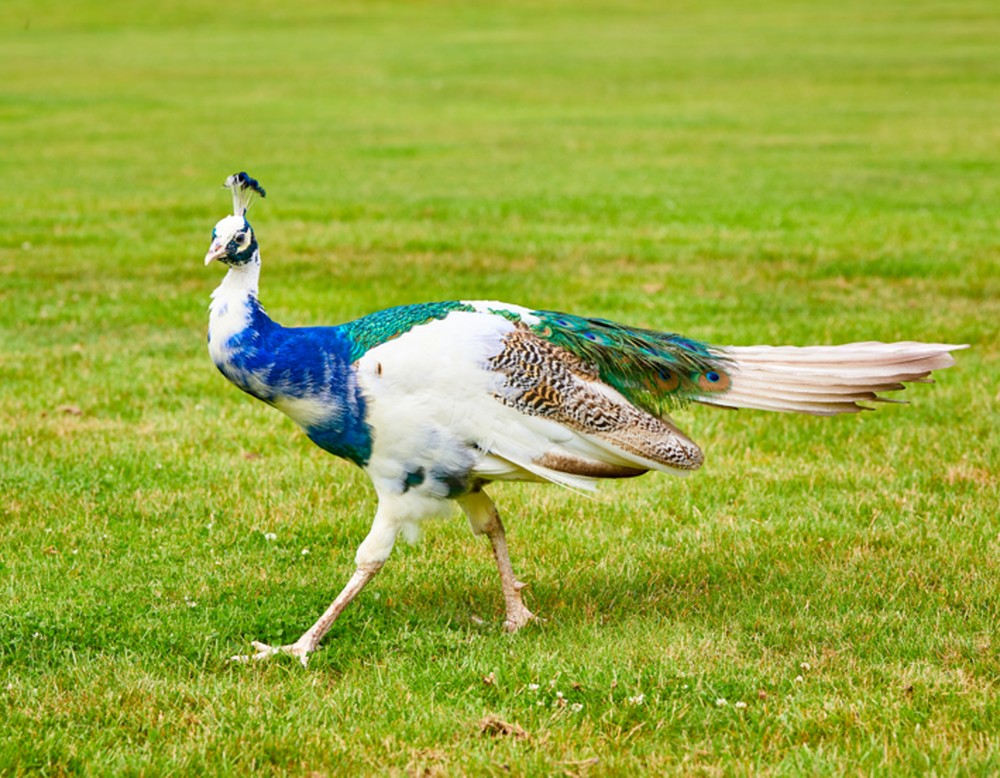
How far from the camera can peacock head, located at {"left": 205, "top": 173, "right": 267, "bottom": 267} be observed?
206 inches

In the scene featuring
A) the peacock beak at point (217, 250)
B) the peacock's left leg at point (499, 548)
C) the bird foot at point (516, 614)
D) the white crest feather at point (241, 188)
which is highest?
Answer: the white crest feather at point (241, 188)

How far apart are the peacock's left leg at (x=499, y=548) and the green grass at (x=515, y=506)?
5.8 inches

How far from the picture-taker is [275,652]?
5.32 meters

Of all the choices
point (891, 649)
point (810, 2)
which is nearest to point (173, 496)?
point (891, 649)

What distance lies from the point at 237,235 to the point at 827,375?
2.40 m

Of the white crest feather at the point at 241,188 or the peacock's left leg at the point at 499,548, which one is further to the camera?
the peacock's left leg at the point at 499,548

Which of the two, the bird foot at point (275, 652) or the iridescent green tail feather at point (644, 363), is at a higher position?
the iridescent green tail feather at point (644, 363)

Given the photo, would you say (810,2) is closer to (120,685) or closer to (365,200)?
(365,200)

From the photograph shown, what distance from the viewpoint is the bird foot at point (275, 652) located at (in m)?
5.27

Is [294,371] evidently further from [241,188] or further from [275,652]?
[275,652]

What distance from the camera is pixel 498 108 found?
99.3 ft

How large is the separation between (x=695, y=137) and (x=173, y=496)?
18.9 meters

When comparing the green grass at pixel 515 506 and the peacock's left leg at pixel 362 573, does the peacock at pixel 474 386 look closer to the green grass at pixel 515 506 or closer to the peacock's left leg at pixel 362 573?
the peacock's left leg at pixel 362 573

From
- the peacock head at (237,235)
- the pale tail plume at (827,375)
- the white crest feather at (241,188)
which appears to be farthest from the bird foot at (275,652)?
the pale tail plume at (827,375)
